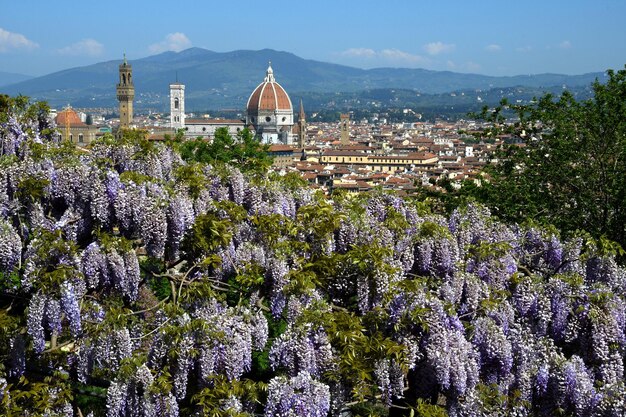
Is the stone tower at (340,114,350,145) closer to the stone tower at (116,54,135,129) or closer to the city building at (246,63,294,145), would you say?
the city building at (246,63,294,145)

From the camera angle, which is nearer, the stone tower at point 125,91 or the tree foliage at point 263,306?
the tree foliage at point 263,306

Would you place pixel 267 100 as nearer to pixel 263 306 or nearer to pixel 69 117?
pixel 69 117

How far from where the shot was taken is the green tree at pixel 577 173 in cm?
1009

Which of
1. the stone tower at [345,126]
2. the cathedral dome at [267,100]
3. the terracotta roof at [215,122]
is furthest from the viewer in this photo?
the stone tower at [345,126]

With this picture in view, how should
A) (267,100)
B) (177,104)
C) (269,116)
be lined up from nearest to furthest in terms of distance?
(267,100)
(269,116)
(177,104)

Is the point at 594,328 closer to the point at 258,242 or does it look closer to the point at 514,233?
the point at 514,233

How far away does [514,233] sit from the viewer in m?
7.56

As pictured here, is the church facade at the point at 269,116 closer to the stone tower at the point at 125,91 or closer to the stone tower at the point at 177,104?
the stone tower at the point at 177,104

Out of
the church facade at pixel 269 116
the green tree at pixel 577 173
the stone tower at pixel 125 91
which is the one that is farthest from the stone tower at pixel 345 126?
the green tree at pixel 577 173

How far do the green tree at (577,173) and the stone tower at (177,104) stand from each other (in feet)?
386

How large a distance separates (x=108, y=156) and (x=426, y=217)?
3.05 meters

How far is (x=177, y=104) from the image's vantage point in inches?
5022

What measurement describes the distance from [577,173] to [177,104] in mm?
121477

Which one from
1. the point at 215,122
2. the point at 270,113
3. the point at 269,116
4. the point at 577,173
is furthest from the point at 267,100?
the point at 577,173
